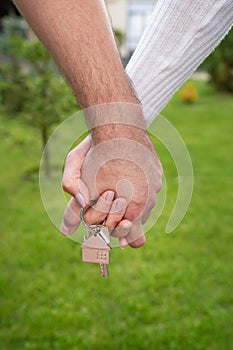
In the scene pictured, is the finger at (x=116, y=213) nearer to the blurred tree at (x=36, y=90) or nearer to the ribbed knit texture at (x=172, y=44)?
the ribbed knit texture at (x=172, y=44)

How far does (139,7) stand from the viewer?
10812 millimetres

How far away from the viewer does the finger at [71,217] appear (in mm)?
1009

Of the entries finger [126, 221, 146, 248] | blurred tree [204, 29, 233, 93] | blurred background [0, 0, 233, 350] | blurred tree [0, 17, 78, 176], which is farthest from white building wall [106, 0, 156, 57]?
finger [126, 221, 146, 248]

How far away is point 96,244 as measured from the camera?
0.98 m

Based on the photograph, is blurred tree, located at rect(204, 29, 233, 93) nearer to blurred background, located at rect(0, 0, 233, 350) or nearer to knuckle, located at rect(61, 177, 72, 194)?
blurred background, located at rect(0, 0, 233, 350)

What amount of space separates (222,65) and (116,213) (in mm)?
7017

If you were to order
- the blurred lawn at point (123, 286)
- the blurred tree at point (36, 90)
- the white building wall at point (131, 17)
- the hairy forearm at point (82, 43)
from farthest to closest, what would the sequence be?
the white building wall at point (131, 17)
the blurred tree at point (36, 90)
the blurred lawn at point (123, 286)
the hairy forearm at point (82, 43)

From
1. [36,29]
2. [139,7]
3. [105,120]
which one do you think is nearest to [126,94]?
[105,120]

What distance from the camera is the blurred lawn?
2145 mm

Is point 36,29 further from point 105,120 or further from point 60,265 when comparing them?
point 60,265

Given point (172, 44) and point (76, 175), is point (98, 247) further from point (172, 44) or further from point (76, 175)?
point (172, 44)

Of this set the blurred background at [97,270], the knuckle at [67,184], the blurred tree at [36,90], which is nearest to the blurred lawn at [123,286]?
the blurred background at [97,270]

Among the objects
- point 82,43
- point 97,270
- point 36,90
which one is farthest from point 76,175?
point 36,90

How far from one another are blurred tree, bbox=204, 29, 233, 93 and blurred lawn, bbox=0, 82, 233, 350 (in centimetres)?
402
